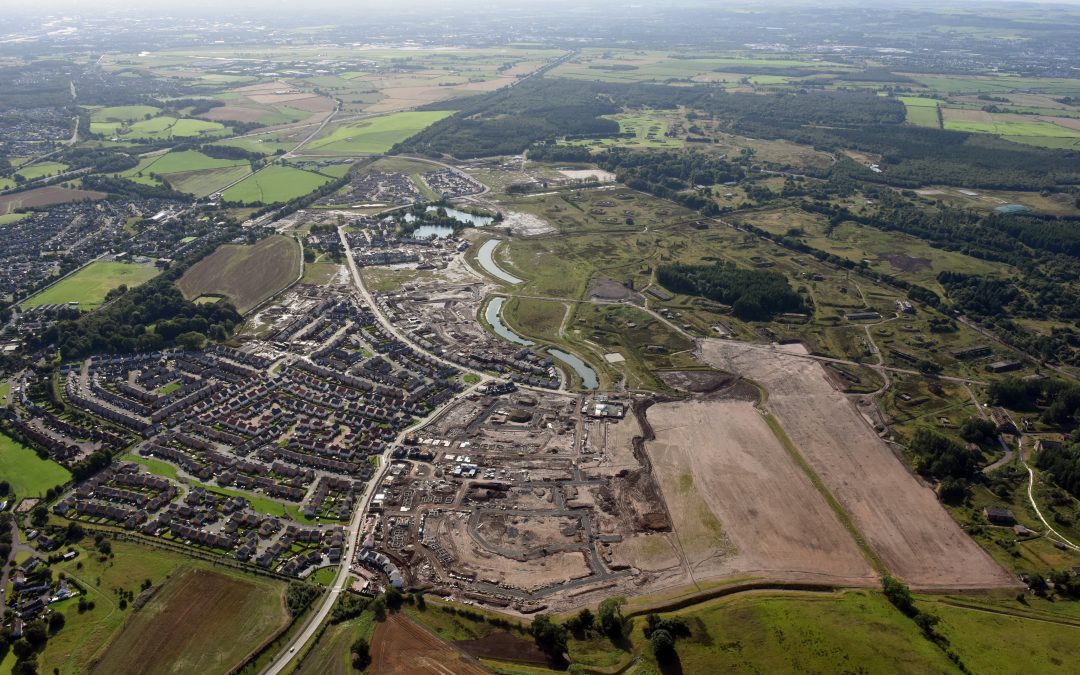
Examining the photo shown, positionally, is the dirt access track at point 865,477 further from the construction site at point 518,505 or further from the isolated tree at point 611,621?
the isolated tree at point 611,621

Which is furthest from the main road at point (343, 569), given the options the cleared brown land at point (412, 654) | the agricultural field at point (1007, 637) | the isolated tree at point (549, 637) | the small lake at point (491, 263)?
the agricultural field at point (1007, 637)

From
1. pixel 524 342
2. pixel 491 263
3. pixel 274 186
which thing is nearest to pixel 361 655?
pixel 524 342

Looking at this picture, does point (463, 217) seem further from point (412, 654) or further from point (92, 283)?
point (412, 654)

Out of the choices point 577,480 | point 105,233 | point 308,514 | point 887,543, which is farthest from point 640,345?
point 105,233

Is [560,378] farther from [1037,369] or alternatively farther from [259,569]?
A: [1037,369]

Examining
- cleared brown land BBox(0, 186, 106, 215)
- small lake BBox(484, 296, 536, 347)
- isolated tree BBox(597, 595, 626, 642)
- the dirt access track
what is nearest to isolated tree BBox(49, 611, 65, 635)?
isolated tree BBox(597, 595, 626, 642)
